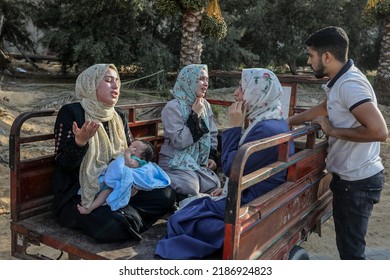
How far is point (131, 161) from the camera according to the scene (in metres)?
2.98

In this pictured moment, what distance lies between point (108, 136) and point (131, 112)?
69cm

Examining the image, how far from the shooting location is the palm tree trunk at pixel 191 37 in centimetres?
988

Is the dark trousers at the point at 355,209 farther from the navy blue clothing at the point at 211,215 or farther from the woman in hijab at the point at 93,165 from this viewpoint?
the woman in hijab at the point at 93,165

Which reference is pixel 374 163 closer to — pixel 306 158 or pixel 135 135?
pixel 306 158

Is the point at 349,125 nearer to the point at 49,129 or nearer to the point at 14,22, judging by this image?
the point at 49,129

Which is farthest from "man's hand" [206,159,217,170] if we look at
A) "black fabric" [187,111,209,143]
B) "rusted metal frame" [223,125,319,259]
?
"rusted metal frame" [223,125,319,259]

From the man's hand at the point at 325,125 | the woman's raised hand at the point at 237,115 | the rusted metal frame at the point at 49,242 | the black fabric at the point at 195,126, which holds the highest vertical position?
the woman's raised hand at the point at 237,115

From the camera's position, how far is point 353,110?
8.33 ft

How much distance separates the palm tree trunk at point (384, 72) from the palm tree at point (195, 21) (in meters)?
5.35

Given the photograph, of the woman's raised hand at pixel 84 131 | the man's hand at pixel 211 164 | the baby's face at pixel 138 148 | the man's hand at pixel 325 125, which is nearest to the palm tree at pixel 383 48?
the man's hand at pixel 211 164

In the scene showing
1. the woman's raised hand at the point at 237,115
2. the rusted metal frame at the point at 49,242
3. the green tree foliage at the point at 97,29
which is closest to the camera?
the rusted metal frame at the point at 49,242

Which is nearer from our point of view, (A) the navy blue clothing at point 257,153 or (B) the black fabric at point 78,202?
(A) the navy blue clothing at point 257,153

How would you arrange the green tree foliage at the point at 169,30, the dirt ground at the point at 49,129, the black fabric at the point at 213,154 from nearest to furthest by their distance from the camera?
the black fabric at the point at 213,154 < the dirt ground at the point at 49,129 < the green tree foliage at the point at 169,30

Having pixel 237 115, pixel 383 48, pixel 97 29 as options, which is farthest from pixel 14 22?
pixel 237 115
